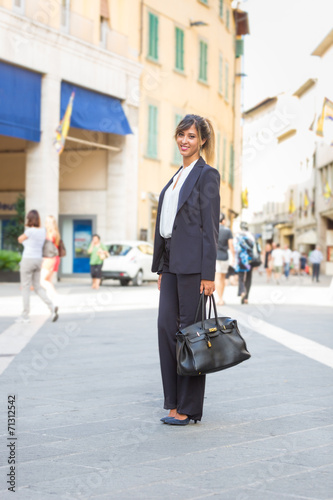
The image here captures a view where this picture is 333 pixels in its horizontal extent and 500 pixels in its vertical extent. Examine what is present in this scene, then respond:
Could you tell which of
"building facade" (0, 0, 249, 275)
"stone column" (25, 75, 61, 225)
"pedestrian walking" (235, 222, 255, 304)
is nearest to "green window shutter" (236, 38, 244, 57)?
"building facade" (0, 0, 249, 275)

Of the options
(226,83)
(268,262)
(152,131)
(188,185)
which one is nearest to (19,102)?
(152,131)

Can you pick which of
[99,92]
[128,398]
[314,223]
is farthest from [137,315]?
[314,223]

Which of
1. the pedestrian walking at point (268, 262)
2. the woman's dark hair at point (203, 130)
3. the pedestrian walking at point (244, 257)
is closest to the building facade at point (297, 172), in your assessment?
the pedestrian walking at point (268, 262)

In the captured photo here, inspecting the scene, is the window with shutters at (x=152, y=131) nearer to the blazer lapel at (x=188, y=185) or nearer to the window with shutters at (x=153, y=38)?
the window with shutters at (x=153, y=38)

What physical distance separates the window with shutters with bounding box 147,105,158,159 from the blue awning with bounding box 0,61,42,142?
25.9 feet

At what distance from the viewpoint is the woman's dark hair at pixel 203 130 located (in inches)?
225

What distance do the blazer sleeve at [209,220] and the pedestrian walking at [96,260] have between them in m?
20.8

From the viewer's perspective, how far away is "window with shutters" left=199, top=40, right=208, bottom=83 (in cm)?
3953

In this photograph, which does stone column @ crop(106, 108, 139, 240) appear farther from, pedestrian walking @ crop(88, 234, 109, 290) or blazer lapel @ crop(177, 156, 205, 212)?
blazer lapel @ crop(177, 156, 205, 212)

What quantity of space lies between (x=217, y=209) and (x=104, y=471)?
1.92 metres

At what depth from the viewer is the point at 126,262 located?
95.3 ft

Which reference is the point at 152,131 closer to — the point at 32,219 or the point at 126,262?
the point at 126,262

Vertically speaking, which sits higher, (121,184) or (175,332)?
(121,184)

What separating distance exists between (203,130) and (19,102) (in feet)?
69.6
